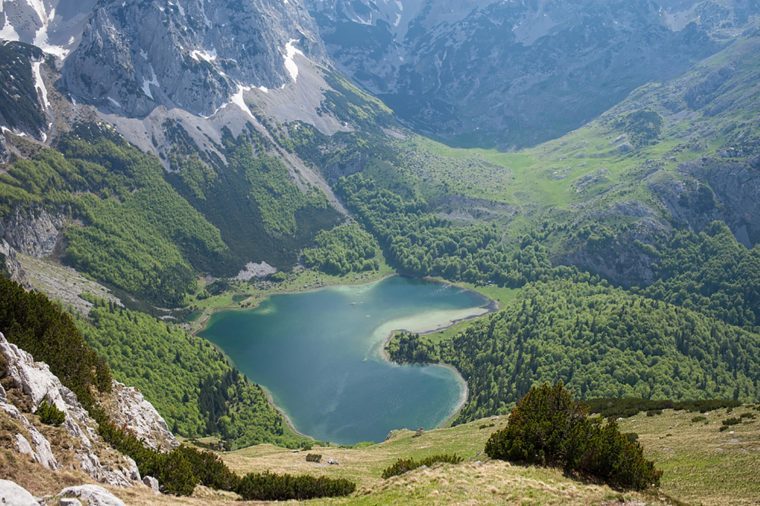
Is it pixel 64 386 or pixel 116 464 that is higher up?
pixel 64 386

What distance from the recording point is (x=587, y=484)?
1718 inches

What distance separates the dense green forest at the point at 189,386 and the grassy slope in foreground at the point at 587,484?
98629mm

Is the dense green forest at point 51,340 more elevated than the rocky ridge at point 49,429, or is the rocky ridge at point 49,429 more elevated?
the dense green forest at point 51,340

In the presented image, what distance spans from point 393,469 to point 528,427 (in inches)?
504

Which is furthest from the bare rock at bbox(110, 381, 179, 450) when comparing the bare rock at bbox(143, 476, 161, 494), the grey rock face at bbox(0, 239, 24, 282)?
the grey rock face at bbox(0, 239, 24, 282)

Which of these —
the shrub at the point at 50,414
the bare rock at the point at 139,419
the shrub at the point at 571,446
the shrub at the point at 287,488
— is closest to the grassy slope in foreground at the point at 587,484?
the shrub at the point at 571,446

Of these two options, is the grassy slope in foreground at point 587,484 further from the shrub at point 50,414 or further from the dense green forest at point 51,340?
the shrub at point 50,414

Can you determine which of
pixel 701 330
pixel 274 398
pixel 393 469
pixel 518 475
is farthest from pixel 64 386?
pixel 701 330

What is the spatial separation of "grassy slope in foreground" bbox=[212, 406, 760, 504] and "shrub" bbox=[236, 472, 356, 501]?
2820 millimetres

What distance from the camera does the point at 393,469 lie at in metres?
52.9

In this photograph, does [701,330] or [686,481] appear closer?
[686,481]

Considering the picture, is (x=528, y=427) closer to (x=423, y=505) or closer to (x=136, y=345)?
(x=423, y=505)

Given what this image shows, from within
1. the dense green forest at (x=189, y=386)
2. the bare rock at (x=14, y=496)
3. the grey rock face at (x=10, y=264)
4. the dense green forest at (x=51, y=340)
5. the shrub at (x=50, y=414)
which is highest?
the grey rock face at (x=10, y=264)

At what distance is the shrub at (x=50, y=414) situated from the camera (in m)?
39.2
